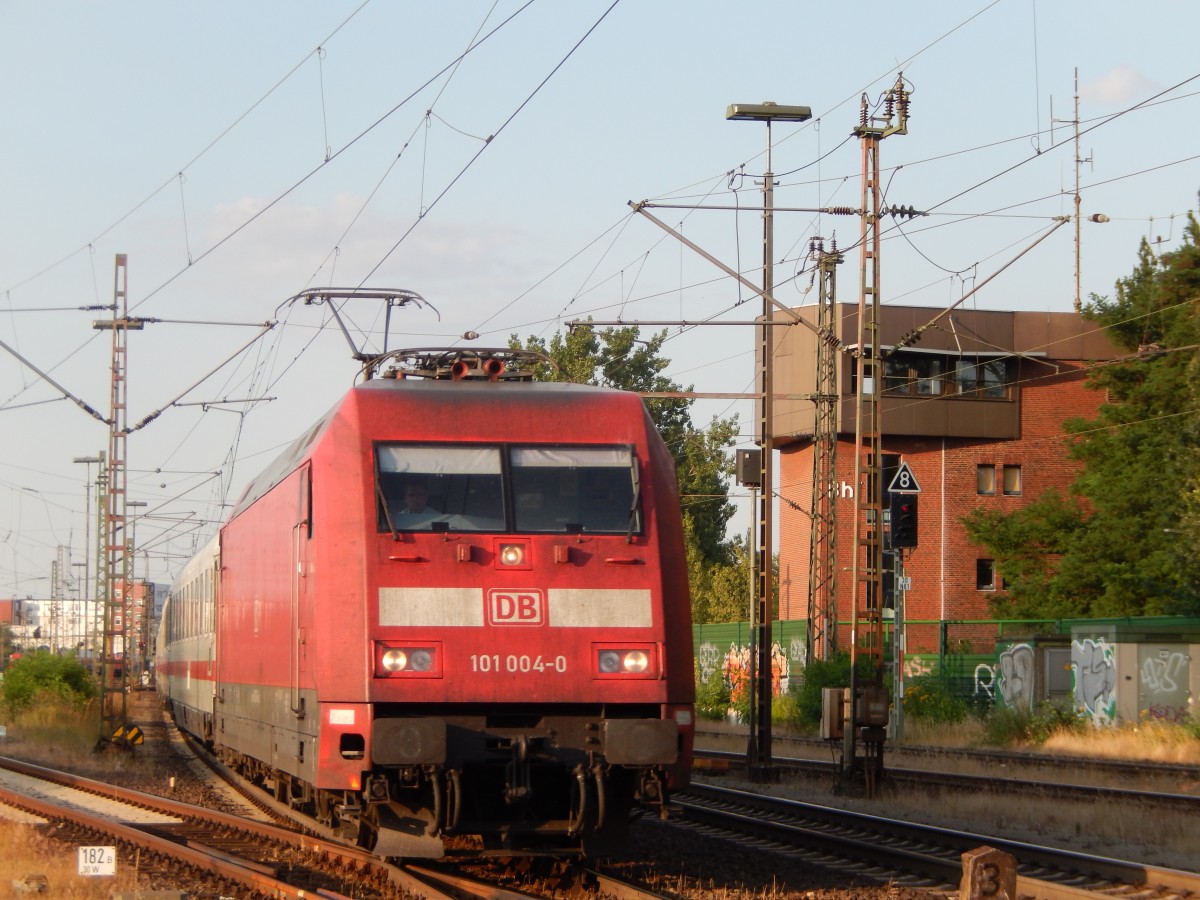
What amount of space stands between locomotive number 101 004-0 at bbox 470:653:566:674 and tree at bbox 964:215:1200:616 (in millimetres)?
36546

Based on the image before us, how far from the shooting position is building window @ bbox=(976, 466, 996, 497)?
53.4m

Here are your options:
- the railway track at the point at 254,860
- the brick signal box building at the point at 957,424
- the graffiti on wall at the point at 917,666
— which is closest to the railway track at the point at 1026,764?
the graffiti on wall at the point at 917,666

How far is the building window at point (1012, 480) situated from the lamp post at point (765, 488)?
31.7 meters

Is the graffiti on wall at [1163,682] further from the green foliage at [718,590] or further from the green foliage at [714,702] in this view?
the green foliage at [718,590]

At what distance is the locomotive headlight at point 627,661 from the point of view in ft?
33.7

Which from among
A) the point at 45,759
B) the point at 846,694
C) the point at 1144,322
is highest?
the point at 1144,322

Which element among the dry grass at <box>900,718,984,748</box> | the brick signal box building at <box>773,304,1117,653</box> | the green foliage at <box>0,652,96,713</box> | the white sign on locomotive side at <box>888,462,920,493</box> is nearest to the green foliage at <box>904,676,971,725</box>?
the dry grass at <box>900,718,984,748</box>

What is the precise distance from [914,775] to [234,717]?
9.28 m

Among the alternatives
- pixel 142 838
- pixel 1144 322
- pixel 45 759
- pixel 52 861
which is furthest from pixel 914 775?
pixel 1144 322

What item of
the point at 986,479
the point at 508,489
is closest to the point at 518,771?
the point at 508,489

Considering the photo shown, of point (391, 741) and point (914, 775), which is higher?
point (391, 741)

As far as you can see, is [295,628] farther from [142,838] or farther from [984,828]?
[984,828]

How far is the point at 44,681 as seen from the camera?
123ft

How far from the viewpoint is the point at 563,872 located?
11.5 metres
